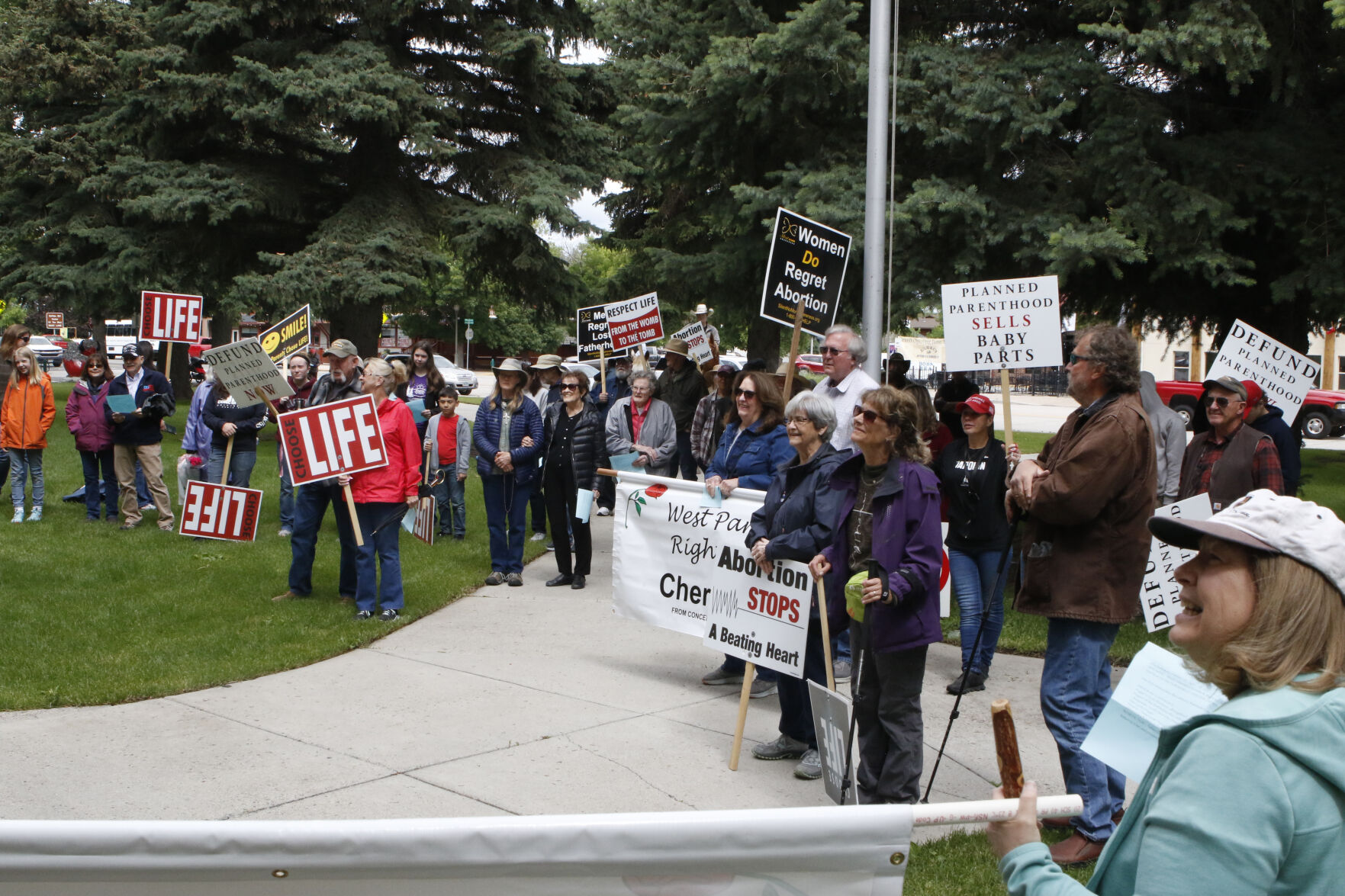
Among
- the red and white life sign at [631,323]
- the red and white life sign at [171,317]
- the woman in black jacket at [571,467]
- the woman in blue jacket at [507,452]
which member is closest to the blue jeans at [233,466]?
the red and white life sign at [171,317]

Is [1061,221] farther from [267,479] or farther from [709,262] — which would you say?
[267,479]

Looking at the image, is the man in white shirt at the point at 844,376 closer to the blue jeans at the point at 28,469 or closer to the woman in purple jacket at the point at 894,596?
the woman in purple jacket at the point at 894,596

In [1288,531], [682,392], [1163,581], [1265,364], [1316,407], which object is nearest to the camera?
[1288,531]

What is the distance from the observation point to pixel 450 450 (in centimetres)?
1312

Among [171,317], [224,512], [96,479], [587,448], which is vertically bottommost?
[224,512]

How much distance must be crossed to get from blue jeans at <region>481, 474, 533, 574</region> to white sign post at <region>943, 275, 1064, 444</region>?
4.77 metres

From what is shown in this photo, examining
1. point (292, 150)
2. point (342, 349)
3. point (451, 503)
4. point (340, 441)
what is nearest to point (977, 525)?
point (340, 441)

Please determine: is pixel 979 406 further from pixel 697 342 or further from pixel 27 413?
pixel 27 413

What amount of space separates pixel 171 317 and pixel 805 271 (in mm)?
8260

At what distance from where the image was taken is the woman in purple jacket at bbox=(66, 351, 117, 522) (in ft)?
43.4

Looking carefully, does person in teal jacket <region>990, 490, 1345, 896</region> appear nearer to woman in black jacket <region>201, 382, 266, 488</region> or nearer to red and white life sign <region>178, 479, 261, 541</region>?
red and white life sign <region>178, 479, 261, 541</region>

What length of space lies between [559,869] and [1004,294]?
6.13 metres

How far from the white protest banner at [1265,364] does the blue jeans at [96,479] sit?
11.6 meters

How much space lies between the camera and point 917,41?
38.7ft
